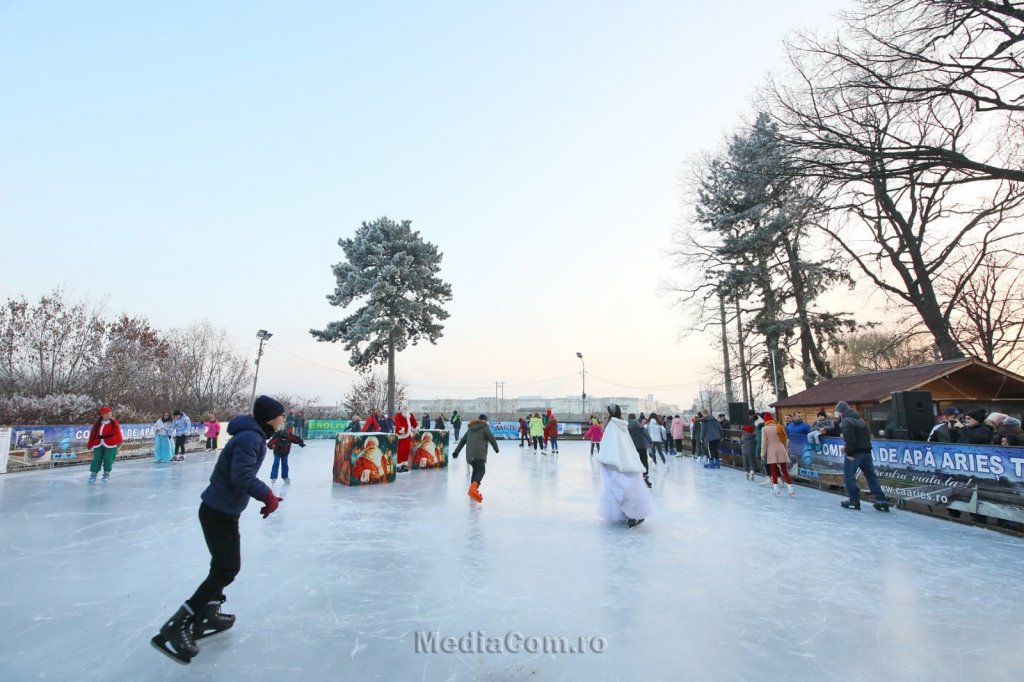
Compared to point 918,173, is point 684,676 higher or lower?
lower

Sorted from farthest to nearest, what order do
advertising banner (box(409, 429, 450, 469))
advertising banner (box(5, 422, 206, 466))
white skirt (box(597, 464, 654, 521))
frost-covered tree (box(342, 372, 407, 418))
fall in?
frost-covered tree (box(342, 372, 407, 418))
advertising banner (box(409, 429, 450, 469))
advertising banner (box(5, 422, 206, 466))
white skirt (box(597, 464, 654, 521))

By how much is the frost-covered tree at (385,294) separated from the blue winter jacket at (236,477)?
24.4m

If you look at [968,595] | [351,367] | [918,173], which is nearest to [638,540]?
[968,595]

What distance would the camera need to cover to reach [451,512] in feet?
23.1

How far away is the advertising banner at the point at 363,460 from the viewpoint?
9.67 meters

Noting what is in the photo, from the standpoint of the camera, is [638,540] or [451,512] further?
[451,512]

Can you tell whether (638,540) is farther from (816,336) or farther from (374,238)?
(374,238)

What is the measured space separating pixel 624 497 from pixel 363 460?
5700mm

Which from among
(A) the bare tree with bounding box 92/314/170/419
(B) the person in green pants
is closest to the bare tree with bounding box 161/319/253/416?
(A) the bare tree with bounding box 92/314/170/419

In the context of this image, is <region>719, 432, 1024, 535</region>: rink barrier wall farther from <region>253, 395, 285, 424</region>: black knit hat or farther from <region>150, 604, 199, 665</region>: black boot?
<region>150, 604, 199, 665</region>: black boot

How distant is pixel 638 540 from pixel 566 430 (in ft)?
88.1

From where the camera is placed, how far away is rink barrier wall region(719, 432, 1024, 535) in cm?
596

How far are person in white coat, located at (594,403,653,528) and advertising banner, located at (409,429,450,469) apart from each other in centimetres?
756

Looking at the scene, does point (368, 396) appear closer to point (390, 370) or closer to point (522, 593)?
point (390, 370)
